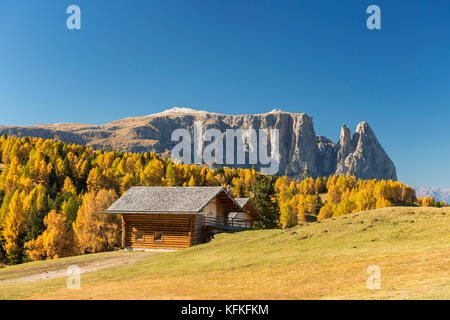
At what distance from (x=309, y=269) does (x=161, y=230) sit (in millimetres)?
24238

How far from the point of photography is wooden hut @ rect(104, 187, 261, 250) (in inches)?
1467

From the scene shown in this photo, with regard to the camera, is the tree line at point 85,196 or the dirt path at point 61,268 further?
the tree line at point 85,196

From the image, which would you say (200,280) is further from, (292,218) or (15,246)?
(292,218)

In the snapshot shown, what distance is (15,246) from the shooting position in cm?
7362

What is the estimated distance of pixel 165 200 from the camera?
3928 cm

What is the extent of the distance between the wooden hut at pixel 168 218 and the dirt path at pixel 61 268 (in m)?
6.05

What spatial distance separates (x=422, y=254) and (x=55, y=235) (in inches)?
2594

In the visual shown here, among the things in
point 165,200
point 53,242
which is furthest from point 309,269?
point 53,242

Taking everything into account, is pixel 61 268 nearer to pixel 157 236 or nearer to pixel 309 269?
pixel 157 236

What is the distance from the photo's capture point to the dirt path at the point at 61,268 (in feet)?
80.2
